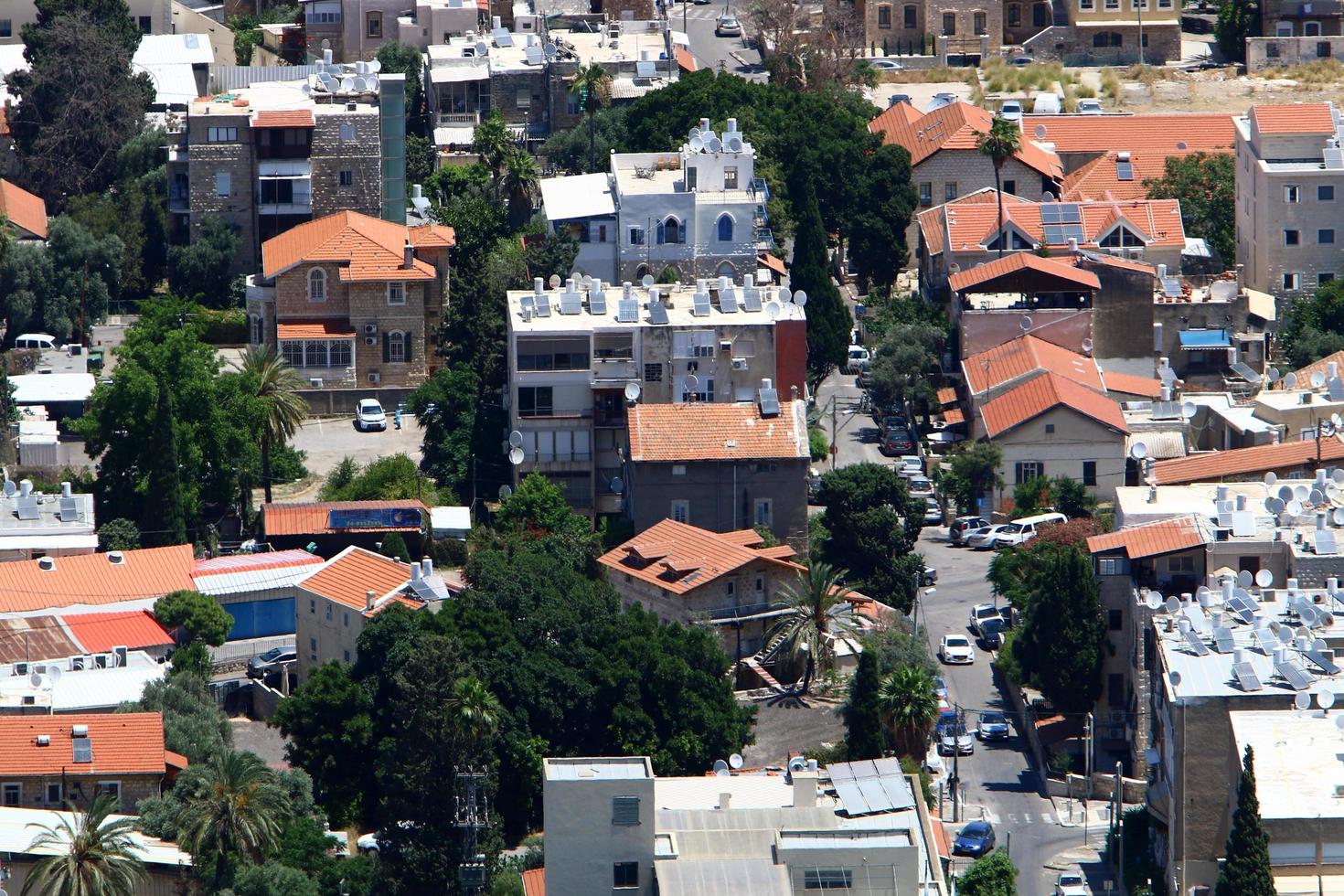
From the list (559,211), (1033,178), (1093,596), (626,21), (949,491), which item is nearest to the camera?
(1093,596)

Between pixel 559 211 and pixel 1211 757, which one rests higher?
pixel 559 211

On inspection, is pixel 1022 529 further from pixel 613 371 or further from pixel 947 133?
pixel 947 133

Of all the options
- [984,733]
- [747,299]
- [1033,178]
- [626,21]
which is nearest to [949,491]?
[747,299]

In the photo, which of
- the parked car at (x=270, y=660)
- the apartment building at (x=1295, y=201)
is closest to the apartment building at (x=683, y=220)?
the apartment building at (x=1295, y=201)

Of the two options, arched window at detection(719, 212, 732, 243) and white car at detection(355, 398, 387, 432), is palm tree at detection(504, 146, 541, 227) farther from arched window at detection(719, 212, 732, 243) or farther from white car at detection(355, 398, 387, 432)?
white car at detection(355, 398, 387, 432)

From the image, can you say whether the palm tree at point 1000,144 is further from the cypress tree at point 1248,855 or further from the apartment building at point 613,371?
the cypress tree at point 1248,855

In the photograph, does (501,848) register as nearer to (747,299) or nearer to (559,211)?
(747,299)
